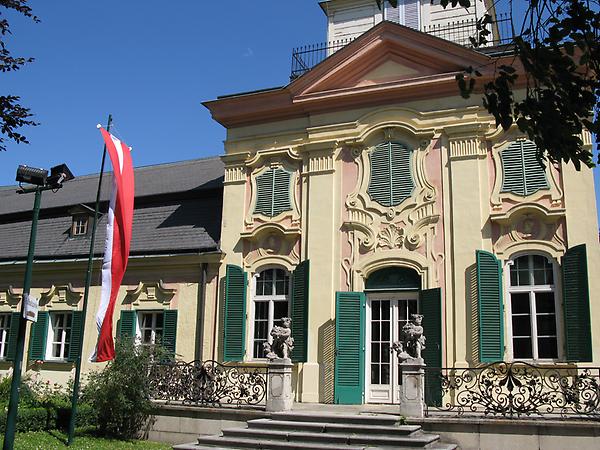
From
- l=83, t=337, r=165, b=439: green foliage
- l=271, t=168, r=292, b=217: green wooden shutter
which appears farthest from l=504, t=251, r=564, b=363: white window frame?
l=83, t=337, r=165, b=439: green foliage

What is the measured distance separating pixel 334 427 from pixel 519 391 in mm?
3644

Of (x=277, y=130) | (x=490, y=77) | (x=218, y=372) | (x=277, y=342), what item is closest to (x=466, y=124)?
(x=490, y=77)

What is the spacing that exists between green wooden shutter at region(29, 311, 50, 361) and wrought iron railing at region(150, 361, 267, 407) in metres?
5.24

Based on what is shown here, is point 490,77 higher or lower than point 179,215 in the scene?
higher

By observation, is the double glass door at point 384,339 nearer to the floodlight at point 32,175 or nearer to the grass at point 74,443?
the grass at point 74,443

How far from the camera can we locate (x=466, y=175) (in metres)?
14.2

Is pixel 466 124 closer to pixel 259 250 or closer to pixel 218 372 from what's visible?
pixel 259 250

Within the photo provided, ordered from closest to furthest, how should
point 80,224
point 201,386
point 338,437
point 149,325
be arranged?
point 338,437, point 201,386, point 149,325, point 80,224

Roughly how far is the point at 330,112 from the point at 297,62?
9.77 feet

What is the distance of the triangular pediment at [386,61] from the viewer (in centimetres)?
1480

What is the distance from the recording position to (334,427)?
11133 millimetres

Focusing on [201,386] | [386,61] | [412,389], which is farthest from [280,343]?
[386,61]

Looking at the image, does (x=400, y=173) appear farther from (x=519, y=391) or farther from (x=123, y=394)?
(x=123, y=394)

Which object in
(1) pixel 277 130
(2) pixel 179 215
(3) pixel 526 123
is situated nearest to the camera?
(3) pixel 526 123
